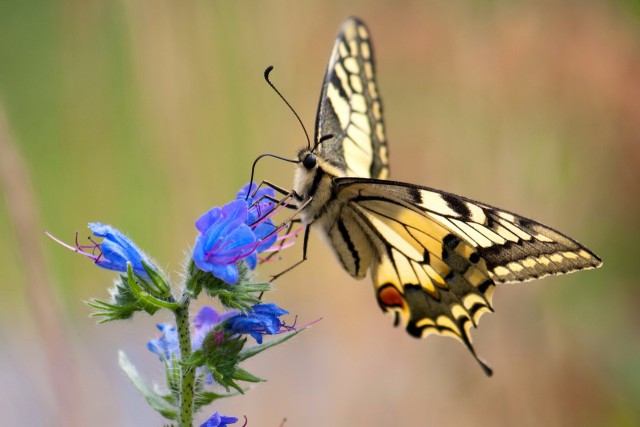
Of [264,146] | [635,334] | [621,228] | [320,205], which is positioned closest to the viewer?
[320,205]

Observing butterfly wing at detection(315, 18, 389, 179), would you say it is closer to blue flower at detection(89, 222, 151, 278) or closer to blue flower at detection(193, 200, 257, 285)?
blue flower at detection(193, 200, 257, 285)

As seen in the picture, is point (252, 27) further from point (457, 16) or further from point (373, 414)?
point (373, 414)

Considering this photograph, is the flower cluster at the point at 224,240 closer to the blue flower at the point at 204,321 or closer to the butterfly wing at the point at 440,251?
the blue flower at the point at 204,321

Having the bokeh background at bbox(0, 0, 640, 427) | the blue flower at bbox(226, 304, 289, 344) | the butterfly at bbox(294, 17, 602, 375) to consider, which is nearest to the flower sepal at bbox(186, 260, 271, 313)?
the blue flower at bbox(226, 304, 289, 344)

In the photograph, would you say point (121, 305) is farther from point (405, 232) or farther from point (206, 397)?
point (405, 232)

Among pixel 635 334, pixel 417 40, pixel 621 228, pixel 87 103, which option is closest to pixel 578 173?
pixel 621 228
